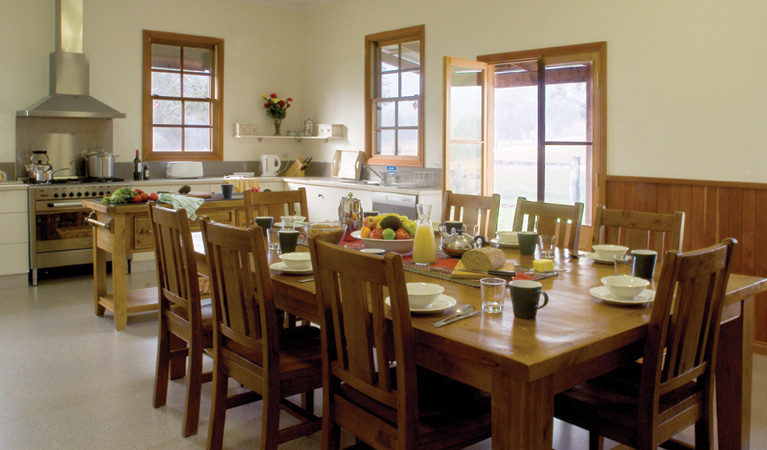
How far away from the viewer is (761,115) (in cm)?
390

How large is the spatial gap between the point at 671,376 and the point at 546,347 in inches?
20.9

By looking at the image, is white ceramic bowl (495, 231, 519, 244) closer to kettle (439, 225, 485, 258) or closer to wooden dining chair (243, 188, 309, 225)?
kettle (439, 225, 485, 258)

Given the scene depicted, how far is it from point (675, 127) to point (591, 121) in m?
0.64

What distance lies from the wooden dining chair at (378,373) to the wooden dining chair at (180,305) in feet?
2.76

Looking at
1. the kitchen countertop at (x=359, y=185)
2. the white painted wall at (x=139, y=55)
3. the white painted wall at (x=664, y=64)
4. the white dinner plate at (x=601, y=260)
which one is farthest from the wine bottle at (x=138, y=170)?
the white dinner plate at (x=601, y=260)

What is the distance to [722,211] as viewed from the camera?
4.06 m

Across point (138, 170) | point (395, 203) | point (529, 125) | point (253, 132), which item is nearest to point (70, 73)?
point (138, 170)

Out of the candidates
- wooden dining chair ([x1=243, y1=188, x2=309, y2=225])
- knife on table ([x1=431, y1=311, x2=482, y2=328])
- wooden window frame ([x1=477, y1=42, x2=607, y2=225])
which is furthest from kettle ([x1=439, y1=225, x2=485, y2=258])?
wooden window frame ([x1=477, y1=42, x2=607, y2=225])

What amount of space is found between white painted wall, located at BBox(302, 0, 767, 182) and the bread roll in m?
2.30

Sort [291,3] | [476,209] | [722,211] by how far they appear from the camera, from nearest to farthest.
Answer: [476,209] → [722,211] → [291,3]

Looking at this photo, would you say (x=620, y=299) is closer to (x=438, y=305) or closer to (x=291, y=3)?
(x=438, y=305)

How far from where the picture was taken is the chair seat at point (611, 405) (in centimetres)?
195

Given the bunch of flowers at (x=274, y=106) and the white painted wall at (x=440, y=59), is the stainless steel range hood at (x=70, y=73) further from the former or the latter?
the bunch of flowers at (x=274, y=106)

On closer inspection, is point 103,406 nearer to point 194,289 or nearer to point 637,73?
point 194,289
